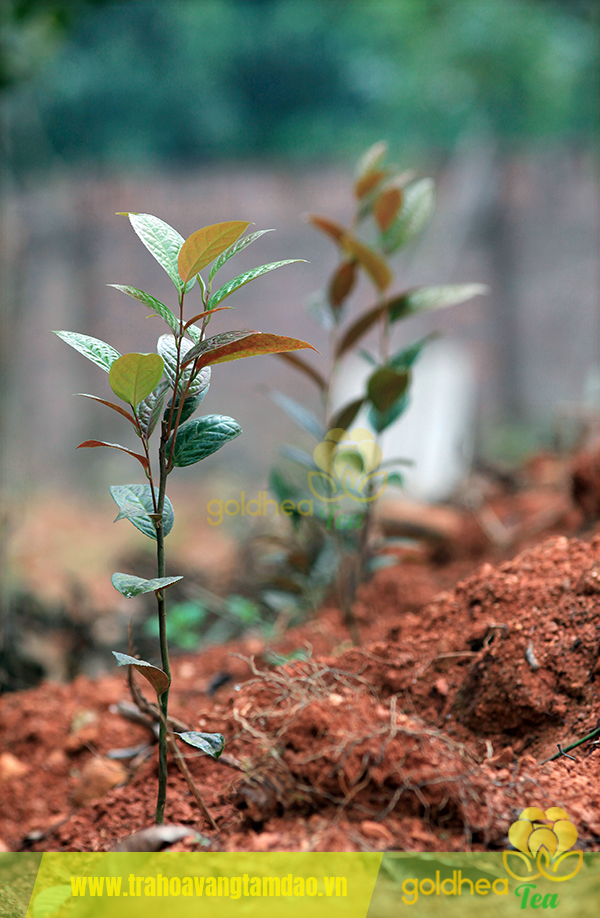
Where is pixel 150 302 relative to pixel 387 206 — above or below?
below

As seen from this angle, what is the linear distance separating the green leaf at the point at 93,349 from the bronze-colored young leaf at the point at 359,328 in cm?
68

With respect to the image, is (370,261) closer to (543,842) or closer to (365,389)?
(365,389)

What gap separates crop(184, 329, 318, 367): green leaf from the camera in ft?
2.14

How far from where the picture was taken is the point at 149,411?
0.71 meters

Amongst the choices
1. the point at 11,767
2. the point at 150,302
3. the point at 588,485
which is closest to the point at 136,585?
the point at 150,302

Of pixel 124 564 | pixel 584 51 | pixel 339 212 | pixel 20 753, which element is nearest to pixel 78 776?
pixel 20 753

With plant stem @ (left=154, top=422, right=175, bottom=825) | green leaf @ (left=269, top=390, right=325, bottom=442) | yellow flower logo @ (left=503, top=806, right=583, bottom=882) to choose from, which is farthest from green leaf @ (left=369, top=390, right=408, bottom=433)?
yellow flower logo @ (left=503, top=806, right=583, bottom=882)

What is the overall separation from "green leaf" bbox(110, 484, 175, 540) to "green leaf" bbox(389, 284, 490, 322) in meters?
0.67

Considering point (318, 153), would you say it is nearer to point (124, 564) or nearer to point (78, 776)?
point (124, 564)

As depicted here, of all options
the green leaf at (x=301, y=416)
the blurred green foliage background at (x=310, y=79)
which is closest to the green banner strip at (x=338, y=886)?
the green leaf at (x=301, y=416)

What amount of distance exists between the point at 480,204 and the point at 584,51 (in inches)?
47.7

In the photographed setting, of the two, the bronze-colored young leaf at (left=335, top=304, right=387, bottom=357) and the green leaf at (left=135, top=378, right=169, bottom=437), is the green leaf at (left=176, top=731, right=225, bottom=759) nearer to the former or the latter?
the green leaf at (left=135, top=378, right=169, bottom=437)

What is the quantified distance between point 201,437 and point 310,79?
528 cm

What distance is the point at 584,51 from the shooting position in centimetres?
472
